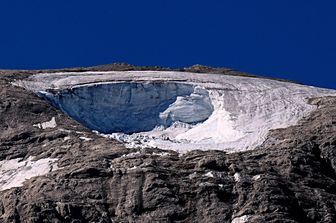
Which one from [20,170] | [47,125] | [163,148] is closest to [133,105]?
[47,125]

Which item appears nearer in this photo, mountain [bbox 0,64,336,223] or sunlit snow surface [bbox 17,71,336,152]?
mountain [bbox 0,64,336,223]

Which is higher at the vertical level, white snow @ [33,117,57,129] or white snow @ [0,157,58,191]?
white snow @ [33,117,57,129]

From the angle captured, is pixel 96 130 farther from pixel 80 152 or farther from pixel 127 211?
pixel 127 211

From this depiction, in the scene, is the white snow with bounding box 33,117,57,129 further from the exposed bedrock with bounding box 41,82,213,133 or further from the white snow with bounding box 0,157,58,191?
the exposed bedrock with bounding box 41,82,213,133

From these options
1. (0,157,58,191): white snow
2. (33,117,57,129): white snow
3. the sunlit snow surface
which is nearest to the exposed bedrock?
the sunlit snow surface

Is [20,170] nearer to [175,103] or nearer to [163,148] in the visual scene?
[163,148]
